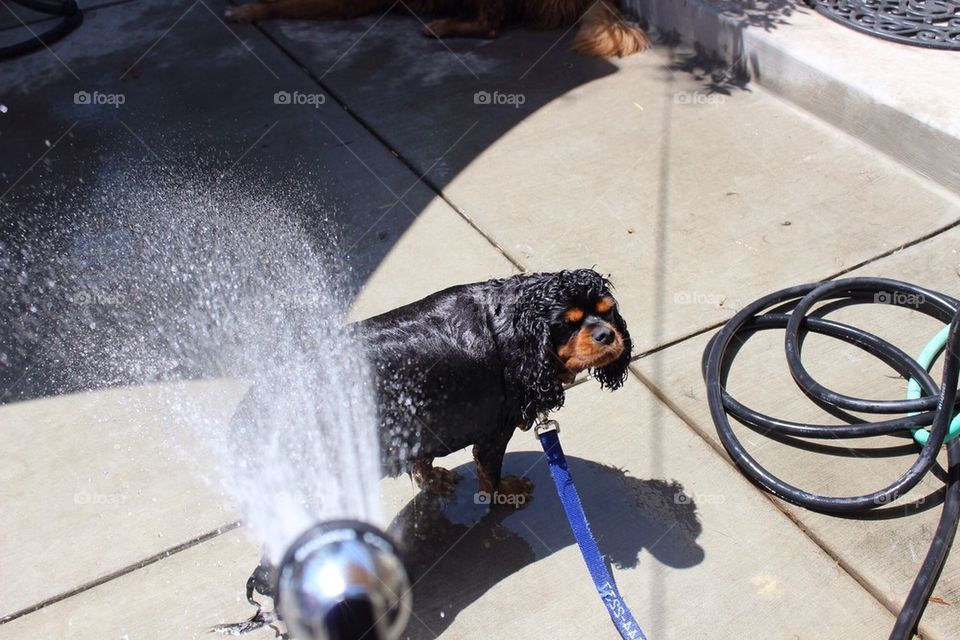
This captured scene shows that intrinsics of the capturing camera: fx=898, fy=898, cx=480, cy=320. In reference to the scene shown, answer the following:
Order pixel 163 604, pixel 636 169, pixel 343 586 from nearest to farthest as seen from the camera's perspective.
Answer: pixel 343 586
pixel 163 604
pixel 636 169

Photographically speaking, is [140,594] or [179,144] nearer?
[140,594]

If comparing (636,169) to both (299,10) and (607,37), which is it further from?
(299,10)

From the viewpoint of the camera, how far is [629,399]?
3.87m

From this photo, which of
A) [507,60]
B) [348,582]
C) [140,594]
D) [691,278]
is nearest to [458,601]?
[140,594]

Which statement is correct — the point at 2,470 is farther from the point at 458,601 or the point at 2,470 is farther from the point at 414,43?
the point at 414,43

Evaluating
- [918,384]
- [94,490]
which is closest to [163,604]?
[94,490]

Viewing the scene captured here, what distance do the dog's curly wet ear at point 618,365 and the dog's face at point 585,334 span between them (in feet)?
0.27

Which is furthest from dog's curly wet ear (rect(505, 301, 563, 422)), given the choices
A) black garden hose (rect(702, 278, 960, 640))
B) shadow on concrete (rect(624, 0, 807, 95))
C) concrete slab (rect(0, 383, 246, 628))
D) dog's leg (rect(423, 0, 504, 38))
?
dog's leg (rect(423, 0, 504, 38))

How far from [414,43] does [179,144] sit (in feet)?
6.86

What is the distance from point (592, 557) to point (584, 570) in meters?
0.34

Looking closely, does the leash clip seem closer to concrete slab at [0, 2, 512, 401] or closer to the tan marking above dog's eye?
the tan marking above dog's eye

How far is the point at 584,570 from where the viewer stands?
3174 mm

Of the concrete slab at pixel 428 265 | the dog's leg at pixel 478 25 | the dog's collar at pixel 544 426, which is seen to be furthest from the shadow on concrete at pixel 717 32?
the dog's collar at pixel 544 426

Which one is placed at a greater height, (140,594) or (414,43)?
(414,43)
